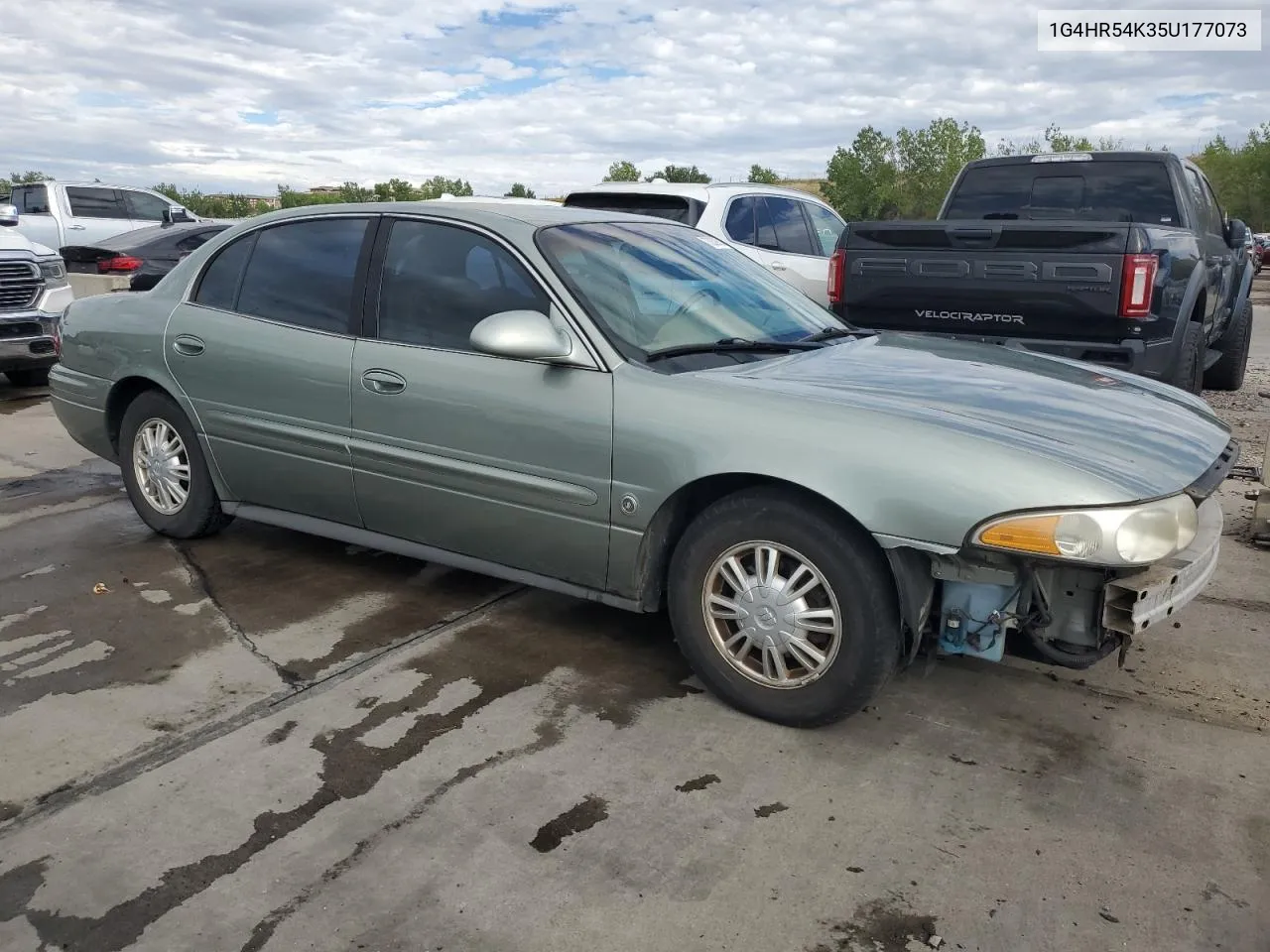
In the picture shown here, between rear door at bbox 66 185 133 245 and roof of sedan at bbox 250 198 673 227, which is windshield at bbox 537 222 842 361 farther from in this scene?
rear door at bbox 66 185 133 245

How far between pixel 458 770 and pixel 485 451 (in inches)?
45.2

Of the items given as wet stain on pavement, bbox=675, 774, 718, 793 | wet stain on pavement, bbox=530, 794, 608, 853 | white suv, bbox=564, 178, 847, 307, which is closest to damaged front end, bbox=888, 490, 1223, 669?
wet stain on pavement, bbox=675, 774, 718, 793

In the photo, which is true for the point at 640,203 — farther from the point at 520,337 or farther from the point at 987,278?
the point at 520,337

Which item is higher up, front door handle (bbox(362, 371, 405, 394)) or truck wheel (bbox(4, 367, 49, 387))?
front door handle (bbox(362, 371, 405, 394))

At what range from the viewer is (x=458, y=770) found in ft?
10.0

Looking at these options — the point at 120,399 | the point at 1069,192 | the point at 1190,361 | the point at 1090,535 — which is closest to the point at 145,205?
the point at 120,399

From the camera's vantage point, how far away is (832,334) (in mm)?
4250

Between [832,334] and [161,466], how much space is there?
3085 mm

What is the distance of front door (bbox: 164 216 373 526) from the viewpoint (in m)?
→ 4.20

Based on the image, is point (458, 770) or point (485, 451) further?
point (485, 451)

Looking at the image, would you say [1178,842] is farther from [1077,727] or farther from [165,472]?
[165,472]

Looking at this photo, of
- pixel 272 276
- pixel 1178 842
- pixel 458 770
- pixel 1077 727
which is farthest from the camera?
pixel 272 276

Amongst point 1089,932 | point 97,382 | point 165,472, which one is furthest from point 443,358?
point 1089,932

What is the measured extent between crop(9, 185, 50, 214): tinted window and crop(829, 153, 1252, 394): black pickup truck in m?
13.9
